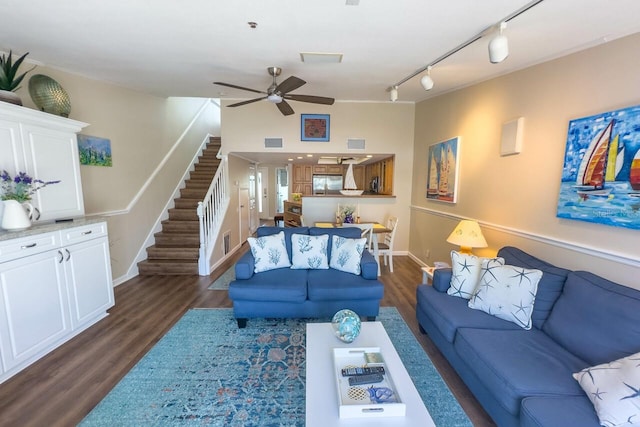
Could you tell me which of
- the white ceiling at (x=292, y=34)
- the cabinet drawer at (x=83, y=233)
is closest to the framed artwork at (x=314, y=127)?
the white ceiling at (x=292, y=34)

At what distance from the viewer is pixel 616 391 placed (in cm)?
121

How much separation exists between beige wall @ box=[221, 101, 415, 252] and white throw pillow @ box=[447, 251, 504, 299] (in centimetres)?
285

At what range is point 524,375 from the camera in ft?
4.77

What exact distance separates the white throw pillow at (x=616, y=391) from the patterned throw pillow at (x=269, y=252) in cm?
250

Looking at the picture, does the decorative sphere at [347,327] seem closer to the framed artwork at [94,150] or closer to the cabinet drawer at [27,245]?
the cabinet drawer at [27,245]

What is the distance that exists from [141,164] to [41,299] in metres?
2.71

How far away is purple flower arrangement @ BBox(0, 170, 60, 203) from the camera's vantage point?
225 centimetres

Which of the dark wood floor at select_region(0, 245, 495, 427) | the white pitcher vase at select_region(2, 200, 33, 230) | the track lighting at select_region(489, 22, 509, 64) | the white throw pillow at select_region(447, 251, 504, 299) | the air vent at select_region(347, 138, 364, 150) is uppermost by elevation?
the track lighting at select_region(489, 22, 509, 64)

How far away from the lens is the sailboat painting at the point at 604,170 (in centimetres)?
183

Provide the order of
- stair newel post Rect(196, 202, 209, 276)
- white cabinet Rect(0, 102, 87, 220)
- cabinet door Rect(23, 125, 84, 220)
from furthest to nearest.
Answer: stair newel post Rect(196, 202, 209, 276) → cabinet door Rect(23, 125, 84, 220) → white cabinet Rect(0, 102, 87, 220)

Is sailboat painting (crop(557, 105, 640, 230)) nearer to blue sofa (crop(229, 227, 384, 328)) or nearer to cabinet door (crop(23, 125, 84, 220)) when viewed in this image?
blue sofa (crop(229, 227, 384, 328))

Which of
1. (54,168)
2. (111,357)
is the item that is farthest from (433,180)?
(54,168)

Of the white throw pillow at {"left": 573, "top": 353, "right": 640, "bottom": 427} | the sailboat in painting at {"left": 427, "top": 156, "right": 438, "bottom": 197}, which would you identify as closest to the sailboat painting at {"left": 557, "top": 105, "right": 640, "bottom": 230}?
the white throw pillow at {"left": 573, "top": 353, "right": 640, "bottom": 427}

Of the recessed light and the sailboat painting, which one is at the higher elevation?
the recessed light
